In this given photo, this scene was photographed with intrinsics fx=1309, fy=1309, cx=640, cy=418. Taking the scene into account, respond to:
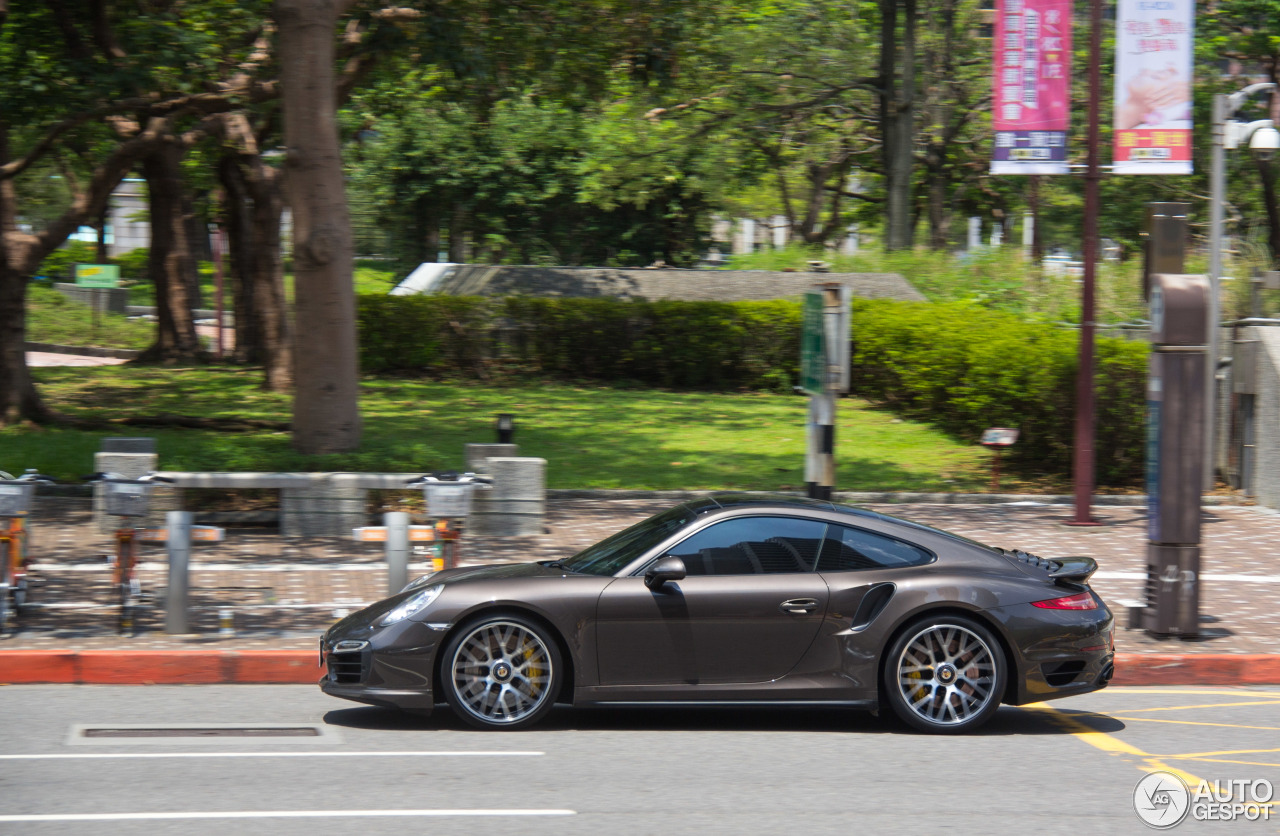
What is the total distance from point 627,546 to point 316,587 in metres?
3.84

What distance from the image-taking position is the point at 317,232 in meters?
13.3

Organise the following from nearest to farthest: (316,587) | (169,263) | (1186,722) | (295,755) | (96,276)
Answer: (295,755), (1186,722), (316,587), (169,263), (96,276)

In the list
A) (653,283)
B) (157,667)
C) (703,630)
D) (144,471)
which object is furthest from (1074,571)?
(653,283)

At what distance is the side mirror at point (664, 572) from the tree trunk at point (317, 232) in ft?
24.5

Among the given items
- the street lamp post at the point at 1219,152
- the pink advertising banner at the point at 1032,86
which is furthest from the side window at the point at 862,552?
the street lamp post at the point at 1219,152

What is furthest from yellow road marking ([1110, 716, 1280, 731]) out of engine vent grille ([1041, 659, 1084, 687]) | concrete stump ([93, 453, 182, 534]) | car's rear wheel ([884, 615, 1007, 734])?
concrete stump ([93, 453, 182, 534])

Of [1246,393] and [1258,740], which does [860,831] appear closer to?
[1258,740]

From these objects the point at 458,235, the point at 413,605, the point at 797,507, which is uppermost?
the point at 458,235

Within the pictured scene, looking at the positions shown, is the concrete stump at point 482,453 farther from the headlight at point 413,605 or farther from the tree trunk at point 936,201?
the tree trunk at point 936,201

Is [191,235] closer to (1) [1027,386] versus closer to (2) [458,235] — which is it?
(2) [458,235]

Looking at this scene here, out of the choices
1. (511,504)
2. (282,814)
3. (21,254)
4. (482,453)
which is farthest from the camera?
(21,254)

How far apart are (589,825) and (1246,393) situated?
12.7m

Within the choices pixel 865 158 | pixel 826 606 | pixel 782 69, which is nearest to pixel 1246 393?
pixel 826 606

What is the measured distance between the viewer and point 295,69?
1335cm
